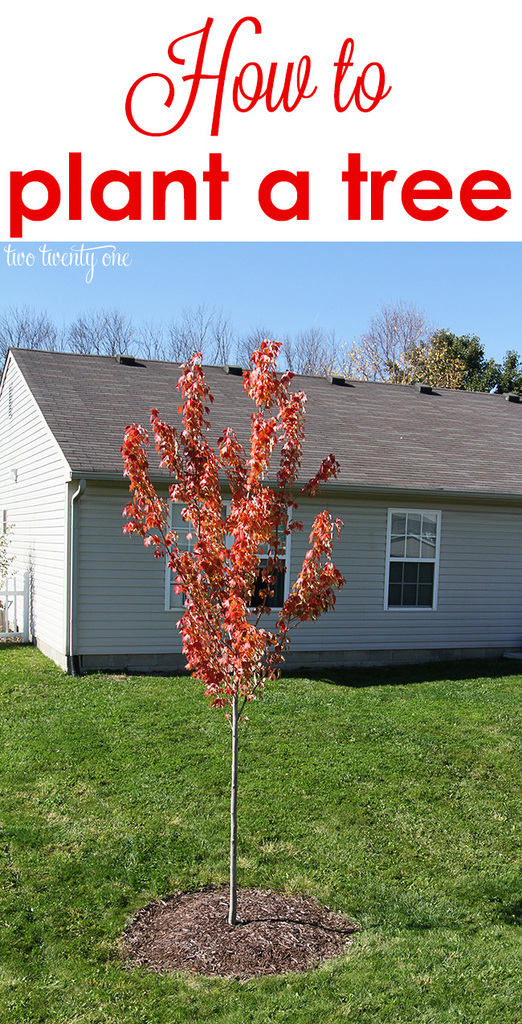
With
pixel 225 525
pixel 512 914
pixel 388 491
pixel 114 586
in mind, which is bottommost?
pixel 512 914

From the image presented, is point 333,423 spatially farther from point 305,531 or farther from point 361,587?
point 361,587

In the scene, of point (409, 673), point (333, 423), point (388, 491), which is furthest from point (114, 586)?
point (333, 423)

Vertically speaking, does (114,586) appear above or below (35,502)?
below

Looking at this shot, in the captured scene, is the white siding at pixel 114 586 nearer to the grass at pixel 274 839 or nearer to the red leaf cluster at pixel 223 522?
the grass at pixel 274 839

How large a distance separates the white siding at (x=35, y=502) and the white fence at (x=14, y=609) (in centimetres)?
28

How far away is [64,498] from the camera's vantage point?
11.1 m

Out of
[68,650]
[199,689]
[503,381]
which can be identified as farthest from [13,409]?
[503,381]

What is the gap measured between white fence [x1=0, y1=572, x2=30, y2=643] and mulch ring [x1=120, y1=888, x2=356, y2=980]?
8.81 metres

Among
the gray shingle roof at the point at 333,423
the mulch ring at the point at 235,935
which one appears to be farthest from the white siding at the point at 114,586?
the mulch ring at the point at 235,935

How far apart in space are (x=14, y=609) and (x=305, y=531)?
5.36 meters

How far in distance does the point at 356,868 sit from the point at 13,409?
38.2ft

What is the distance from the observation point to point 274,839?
618 cm

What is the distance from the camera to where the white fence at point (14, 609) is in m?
13.5

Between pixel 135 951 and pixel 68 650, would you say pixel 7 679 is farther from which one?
pixel 135 951
